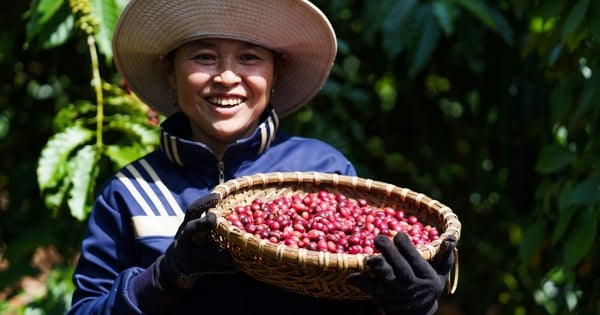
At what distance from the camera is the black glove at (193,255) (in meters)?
1.59

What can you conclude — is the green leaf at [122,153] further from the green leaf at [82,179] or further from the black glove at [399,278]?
the black glove at [399,278]

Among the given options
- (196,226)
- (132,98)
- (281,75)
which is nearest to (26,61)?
(132,98)

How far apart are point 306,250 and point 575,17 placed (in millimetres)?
944

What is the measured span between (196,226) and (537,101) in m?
1.61

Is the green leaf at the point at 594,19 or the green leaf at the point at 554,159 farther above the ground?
the green leaf at the point at 594,19

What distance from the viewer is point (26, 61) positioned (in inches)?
113

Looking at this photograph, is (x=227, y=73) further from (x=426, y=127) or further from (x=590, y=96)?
(x=426, y=127)

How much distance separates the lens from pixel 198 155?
6.22ft

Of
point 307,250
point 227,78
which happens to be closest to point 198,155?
point 227,78

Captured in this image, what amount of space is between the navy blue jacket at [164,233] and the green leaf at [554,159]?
715mm

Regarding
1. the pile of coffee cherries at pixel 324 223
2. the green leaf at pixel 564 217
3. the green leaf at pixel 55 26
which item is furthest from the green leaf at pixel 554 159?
the green leaf at pixel 55 26

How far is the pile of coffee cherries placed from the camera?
162cm

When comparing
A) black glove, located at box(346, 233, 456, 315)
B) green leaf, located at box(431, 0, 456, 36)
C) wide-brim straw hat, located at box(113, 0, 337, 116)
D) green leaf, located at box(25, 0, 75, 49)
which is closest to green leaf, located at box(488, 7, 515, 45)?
green leaf, located at box(431, 0, 456, 36)

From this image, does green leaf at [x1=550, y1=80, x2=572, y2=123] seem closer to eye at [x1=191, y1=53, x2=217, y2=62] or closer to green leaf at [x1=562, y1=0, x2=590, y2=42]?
green leaf at [x1=562, y1=0, x2=590, y2=42]
